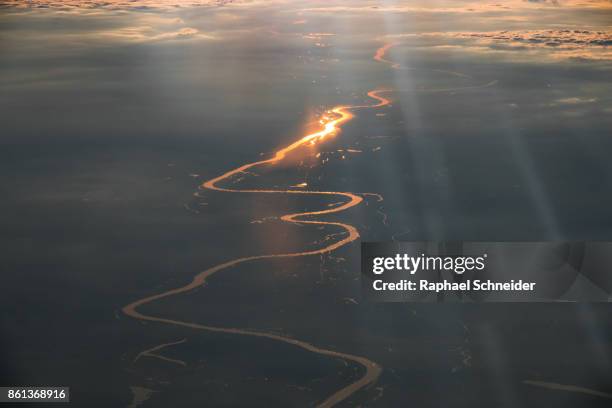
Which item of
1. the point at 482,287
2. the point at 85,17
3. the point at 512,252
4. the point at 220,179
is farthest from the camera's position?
the point at 85,17

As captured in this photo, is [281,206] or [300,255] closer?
[300,255]

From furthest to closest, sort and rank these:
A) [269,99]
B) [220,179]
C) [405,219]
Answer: [269,99] < [220,179] < [405,219]

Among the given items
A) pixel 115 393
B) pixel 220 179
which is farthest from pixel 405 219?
pixel 115 393

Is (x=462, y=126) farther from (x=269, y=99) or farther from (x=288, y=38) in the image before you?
(x=288, y=38)

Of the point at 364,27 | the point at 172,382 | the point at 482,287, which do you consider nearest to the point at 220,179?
the point at 482,287

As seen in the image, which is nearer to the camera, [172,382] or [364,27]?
[172,382]

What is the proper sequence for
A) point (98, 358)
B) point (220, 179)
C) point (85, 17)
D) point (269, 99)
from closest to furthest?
point (98, 358) < point (220, 179) < point (269, 99) < point (85, 17)

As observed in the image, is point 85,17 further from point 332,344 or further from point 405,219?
point 332,344

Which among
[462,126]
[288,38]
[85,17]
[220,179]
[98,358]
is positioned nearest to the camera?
[98,358]

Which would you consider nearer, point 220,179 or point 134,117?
point 220,179
